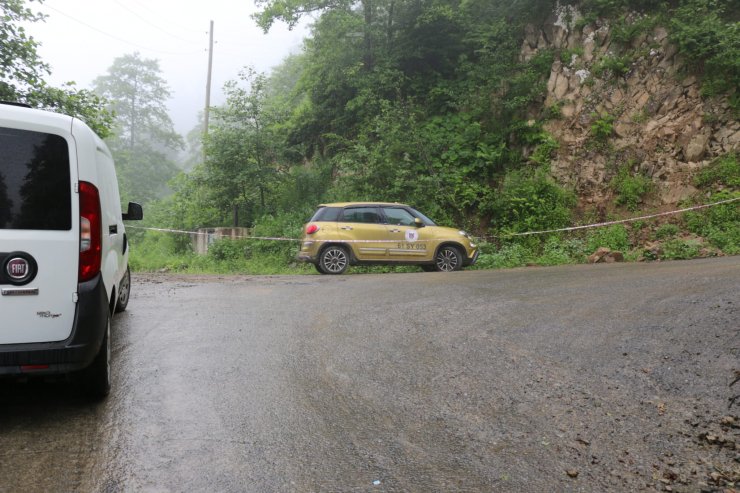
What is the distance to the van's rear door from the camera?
135 inches

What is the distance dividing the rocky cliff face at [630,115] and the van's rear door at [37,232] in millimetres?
15227

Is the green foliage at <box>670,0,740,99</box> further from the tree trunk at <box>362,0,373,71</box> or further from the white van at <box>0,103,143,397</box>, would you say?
the white van at <box>0,103,143,397</box>

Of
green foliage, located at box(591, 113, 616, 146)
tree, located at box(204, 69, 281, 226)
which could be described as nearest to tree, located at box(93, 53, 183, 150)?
tree, located at box(204, 69, 281, 226)

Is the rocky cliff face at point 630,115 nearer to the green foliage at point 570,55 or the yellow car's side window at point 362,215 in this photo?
the green foliage at point 570,55

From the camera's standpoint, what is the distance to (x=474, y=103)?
19188mm

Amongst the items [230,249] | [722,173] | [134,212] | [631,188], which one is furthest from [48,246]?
[722,173]

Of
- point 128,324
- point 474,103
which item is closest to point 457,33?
point 474,103

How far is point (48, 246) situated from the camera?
3516 mm

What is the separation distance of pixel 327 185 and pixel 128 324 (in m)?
14.7

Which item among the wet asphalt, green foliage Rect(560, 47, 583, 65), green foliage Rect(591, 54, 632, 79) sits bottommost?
the wet asphalt

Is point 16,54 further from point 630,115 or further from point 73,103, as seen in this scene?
point 630,115

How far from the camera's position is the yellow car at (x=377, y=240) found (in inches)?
519

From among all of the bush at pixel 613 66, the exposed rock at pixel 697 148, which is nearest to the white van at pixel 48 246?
the exposed rock at pixel 697 148

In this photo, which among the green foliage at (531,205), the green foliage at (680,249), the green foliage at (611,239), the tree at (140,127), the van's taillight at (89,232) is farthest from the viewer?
Answer: the tree at (140,127)
